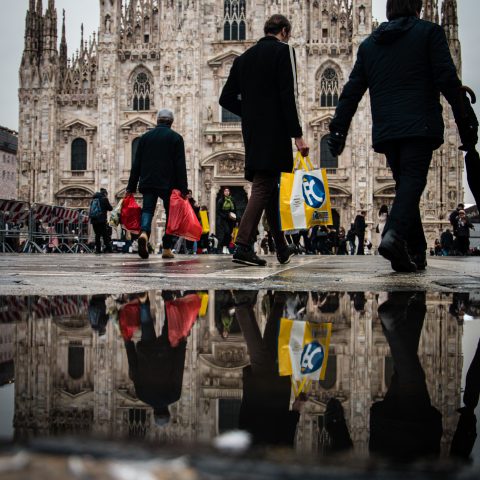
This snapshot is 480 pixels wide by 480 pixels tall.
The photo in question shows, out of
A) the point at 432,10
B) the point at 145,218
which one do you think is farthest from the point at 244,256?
the point at 432,10

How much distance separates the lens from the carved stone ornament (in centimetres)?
2669

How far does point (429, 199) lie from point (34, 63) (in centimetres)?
1764

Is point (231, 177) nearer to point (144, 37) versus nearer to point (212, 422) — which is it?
point (144, 37)

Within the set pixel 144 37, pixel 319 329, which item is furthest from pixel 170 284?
pixel 144 37

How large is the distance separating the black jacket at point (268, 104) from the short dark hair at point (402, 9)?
37.6 inches

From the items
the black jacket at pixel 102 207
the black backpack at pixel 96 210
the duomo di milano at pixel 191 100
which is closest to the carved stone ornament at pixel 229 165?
the duomo di milano at pixel 191 100

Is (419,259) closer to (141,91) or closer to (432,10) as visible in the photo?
(141,91)

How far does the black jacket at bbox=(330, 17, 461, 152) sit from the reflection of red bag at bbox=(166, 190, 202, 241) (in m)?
3.58

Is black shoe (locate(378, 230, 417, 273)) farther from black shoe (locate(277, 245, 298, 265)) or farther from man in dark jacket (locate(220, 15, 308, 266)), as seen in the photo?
black shoe (locate(277, 245, 298, 265))

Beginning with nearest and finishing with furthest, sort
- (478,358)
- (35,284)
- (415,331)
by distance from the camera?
(478,358), (415,331), (35,284)

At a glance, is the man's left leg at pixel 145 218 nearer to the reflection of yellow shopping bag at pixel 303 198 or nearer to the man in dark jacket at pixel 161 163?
the man in dark jacket at pixel 161 163

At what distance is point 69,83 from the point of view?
28.1m

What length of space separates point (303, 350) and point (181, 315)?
68cm

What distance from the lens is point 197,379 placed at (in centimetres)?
101
